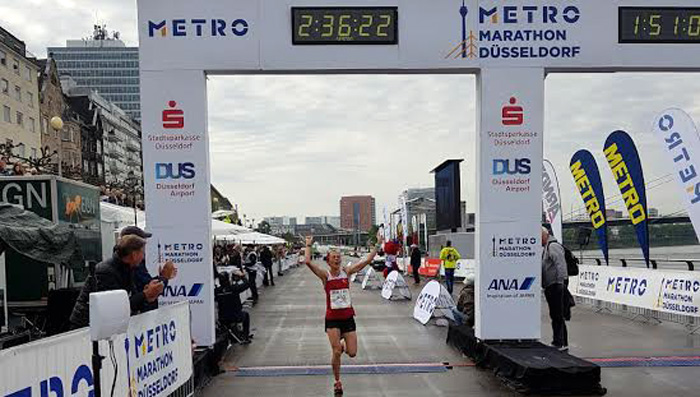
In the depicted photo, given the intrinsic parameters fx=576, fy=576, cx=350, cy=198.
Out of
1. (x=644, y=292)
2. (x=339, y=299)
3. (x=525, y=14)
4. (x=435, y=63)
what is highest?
(x=525, y=14)

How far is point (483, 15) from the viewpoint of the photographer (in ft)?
27.4

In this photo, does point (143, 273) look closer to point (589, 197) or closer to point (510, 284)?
point (510, 284)

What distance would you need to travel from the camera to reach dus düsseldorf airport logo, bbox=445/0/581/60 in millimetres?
8352

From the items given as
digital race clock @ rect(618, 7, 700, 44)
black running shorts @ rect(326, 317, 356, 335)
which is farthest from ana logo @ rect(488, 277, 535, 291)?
digital race clock @ rect(618, 7, 700, 44)

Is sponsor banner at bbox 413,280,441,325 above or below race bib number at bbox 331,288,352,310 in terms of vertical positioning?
below

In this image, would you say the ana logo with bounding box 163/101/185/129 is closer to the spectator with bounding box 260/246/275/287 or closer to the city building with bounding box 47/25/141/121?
the spectator with bounding box 260/246/275/287

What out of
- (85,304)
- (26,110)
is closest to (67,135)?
(26,110)

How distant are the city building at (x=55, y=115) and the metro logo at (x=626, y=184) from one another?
53240 mm

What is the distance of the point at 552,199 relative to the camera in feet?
50.3

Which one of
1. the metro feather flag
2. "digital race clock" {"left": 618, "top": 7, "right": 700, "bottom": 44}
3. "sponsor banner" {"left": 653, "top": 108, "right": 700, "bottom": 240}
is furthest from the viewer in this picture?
the metro feather flag

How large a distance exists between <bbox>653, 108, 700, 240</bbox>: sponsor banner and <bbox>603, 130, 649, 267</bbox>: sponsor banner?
1.55 metres

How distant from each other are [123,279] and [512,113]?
5900 mm

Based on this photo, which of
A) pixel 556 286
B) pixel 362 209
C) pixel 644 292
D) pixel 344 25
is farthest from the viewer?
pixel 362 209

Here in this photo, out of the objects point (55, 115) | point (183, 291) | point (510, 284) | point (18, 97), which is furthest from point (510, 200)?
point (55, 115)
